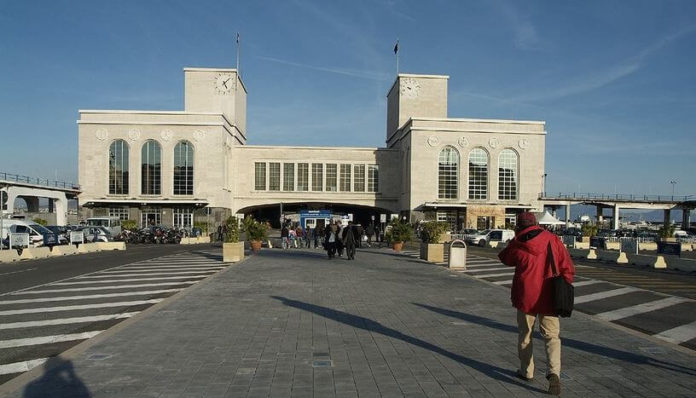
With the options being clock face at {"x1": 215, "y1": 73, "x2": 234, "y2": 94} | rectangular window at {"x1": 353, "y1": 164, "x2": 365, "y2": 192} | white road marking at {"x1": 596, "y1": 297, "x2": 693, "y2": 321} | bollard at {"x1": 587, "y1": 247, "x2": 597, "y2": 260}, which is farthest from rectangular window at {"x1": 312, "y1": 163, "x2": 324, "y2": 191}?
white road marking at {"x1": 596, "y1": 297, "x2": 693, "y2": 321}

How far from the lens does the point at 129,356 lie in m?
6.67

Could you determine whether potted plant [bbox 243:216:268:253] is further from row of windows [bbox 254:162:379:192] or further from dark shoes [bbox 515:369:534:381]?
row of windows [bbox 254:162:379:192]

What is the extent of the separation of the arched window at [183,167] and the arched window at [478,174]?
119 ft

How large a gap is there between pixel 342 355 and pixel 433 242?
1725 cm

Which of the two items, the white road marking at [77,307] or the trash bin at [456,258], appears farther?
the trash bin at [456,258]

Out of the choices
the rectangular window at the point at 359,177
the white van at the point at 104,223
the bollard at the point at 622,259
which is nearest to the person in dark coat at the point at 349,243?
the bollard at the point at 622,259

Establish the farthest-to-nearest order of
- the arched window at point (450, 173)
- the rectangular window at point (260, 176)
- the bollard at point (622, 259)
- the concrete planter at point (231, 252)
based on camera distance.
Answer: the rectangular window at point (260, 176) → the arched window at point (450, 173) → the bollard at point (622, 259) → the concrete planter at point (231, 252)

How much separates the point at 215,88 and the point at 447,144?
3550 centimetres

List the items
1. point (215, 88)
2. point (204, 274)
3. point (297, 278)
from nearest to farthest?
point (297, 278), point (204, 274), point (215, 88)

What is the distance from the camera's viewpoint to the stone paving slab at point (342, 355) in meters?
5.48

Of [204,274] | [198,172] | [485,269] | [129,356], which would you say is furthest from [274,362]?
[198,172]

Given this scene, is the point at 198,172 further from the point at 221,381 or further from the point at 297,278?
the point at 221,381

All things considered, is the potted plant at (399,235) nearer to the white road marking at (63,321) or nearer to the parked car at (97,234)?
the parked car at (97,234)

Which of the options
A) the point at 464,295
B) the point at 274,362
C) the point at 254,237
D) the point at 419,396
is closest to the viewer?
the point at 419,396
